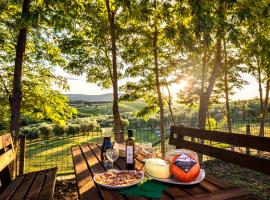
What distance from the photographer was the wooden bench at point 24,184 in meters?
3.16

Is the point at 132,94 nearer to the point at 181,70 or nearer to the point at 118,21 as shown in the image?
the point at 181,70

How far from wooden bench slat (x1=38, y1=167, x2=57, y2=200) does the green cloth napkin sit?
4.39ft

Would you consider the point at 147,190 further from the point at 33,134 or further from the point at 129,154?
the point at 33,134

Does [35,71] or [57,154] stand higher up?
[35,71]

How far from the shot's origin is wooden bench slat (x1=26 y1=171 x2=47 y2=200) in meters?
3.10

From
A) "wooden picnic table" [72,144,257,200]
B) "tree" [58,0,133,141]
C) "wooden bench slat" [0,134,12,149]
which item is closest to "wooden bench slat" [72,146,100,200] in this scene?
"wooden picnic table" [72,144,257,200]

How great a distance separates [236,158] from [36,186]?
8.32 feet

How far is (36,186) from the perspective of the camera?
353 centimetres

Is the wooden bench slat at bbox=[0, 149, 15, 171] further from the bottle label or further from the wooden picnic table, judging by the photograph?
the bottle label

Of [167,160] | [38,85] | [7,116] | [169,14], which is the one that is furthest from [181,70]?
[167,160]

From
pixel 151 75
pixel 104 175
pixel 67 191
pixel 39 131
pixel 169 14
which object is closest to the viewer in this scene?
pixel 104 175

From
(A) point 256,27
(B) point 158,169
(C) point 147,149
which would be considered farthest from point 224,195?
(A) point 256,27

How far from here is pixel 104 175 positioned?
2.38m

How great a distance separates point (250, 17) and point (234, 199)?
751cm
